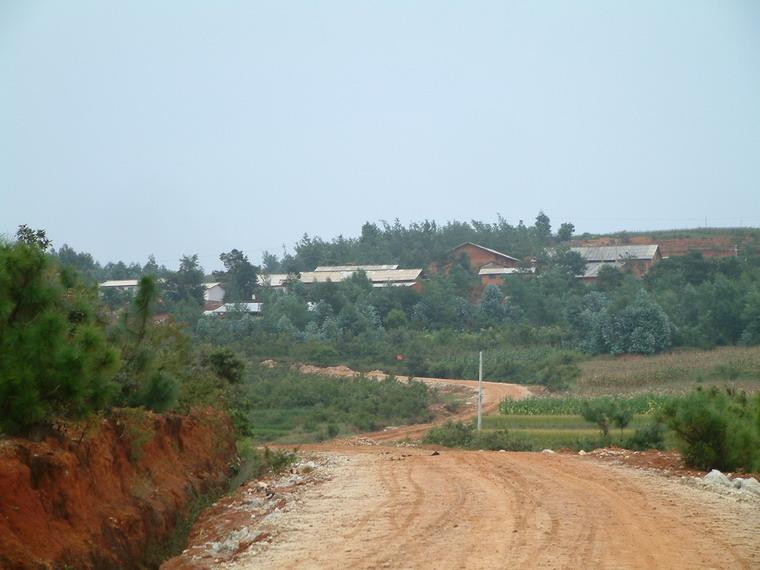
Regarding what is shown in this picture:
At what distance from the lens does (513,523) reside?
463 inches

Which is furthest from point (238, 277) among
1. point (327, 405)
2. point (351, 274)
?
point (327, 405)

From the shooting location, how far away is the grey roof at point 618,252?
315ft

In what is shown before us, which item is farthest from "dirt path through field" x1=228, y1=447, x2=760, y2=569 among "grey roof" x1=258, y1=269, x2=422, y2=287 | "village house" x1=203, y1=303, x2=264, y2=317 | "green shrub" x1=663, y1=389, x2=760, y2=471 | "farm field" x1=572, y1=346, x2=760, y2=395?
"grey roof" x1=258, y1=269, x2=422, y2=287

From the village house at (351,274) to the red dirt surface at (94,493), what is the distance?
71781mm

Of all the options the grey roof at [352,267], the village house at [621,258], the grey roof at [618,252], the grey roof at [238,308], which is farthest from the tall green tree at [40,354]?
the grey roof at [352,267]

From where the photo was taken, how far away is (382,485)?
16.3m

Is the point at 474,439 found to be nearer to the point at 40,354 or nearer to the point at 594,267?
the point at 40,354

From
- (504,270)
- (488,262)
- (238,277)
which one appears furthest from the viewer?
(488,262)

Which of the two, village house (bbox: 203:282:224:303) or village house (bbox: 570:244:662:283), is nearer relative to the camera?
village house (bbox: 203:282:224:303)

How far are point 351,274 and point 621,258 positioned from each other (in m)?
27.4

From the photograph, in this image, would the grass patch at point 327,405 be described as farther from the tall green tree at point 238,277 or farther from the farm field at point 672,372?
the tall green tree at point 238,277

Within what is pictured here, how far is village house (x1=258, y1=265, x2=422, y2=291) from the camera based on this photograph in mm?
90500

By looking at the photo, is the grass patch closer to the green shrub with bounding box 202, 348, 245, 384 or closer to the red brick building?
the green shrub with bounding box 202, 348, 245, 384

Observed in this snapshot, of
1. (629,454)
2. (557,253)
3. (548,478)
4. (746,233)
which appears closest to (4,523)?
(548,478)
